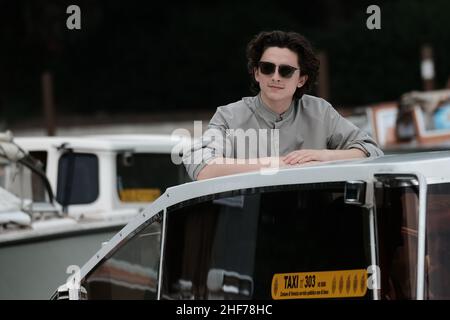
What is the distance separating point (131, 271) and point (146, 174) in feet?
11.3

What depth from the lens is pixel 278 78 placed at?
381 centimetres

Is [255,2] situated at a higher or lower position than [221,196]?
higher

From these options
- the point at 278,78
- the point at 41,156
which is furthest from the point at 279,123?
the point at 41,156

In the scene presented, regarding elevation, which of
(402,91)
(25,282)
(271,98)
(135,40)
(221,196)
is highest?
(135,40)

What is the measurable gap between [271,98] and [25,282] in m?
2.71

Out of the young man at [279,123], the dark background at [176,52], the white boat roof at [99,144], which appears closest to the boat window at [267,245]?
the young man at [279,123]

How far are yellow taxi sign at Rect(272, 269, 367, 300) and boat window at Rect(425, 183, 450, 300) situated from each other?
0.23 metres

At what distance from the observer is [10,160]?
6727mm

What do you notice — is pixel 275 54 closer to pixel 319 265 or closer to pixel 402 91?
pixel 319 265

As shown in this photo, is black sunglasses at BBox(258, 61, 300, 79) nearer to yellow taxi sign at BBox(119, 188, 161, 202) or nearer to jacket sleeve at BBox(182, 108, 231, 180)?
jacket sleeve at BBox(182, 108, 231, 180)

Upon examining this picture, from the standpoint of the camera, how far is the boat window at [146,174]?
24.3 ft

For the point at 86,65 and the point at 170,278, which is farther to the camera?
the point at 86,65

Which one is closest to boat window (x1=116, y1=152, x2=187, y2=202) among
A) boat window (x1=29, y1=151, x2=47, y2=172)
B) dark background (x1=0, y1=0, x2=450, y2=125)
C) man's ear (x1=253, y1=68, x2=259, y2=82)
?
boat window (x1=29, y1=151, x2=47, y2=172)

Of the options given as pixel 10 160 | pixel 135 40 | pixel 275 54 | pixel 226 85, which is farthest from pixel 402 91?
pixel 275 54
